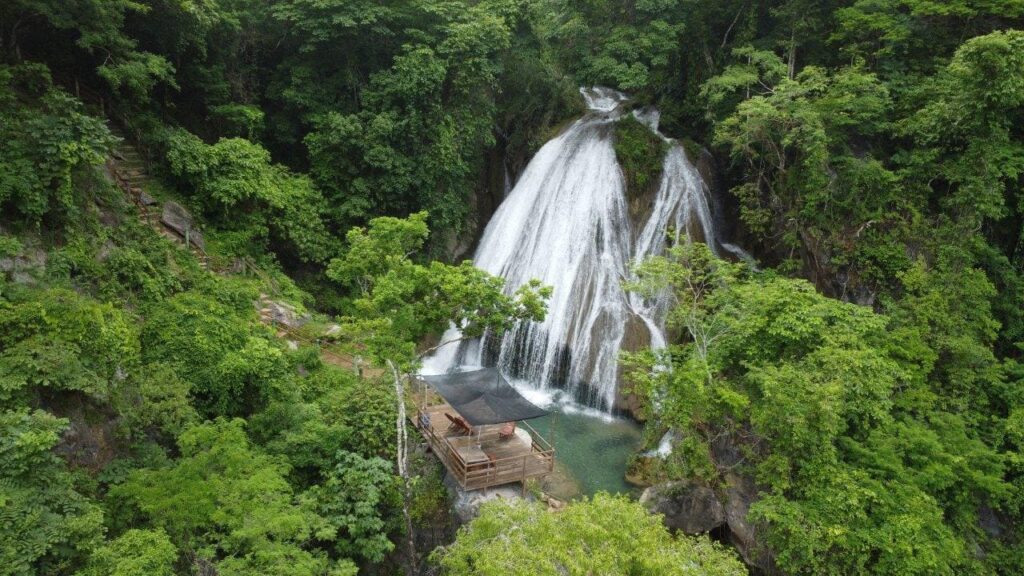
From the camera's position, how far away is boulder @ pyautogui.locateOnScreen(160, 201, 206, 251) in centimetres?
1644

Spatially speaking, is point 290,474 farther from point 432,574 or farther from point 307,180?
point 307,180

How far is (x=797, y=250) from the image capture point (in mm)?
18344

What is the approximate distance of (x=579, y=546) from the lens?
25.7 feet

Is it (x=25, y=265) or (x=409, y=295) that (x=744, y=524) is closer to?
(x=409, y=295)

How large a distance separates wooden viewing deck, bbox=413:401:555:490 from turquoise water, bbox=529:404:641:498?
7.29ft

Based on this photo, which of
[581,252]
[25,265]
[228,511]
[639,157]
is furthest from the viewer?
[639,157]

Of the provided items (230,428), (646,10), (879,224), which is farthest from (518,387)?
(646,10)

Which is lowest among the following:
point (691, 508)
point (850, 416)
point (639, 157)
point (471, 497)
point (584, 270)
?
point (691, 508)

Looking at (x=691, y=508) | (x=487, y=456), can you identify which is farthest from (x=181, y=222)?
(x=691, y=508)

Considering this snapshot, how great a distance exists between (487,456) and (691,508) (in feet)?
16.2

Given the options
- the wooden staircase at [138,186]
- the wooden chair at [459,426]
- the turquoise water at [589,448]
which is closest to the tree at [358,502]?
the wooden chair at [459,426]

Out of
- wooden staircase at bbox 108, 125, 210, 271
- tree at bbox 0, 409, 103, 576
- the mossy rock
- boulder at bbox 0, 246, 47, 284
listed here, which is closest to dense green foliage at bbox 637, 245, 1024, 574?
the mossy rock

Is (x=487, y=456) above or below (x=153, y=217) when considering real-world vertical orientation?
below

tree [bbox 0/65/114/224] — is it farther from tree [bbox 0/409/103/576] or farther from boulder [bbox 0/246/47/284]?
tree [bbox 0/409/103/576]
